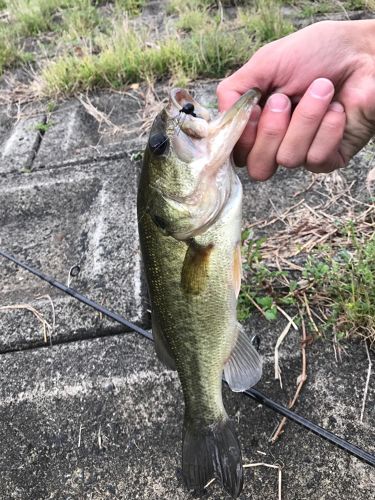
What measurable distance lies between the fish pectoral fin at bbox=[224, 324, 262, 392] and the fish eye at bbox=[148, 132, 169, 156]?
683 mm

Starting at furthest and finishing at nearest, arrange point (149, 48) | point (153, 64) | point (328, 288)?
point (149, 48) < point (153, 64) < point (328, 288)

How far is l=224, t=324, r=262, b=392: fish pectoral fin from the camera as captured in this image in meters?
1.64

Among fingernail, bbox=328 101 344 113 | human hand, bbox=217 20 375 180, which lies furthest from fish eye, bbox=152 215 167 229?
fingernail, bbox=328 101 344 113

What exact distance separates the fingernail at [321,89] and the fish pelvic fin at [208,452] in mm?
1139

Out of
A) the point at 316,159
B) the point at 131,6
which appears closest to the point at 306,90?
the point at 316,159

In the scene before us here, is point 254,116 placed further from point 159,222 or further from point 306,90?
point 159,222

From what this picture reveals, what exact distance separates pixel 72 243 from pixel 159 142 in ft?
6.30

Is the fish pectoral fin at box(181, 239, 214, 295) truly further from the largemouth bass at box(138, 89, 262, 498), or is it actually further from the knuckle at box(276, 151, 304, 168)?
the knuckle at box(276, 151, 304, 168)

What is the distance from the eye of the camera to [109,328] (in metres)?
2.34

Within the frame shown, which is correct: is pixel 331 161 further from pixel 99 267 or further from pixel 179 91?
pixel 99 267

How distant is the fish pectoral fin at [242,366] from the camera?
164cm

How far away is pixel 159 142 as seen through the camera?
143cm

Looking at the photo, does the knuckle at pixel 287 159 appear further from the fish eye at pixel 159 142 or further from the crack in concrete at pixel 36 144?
the crack in concrete at pixel 36 144

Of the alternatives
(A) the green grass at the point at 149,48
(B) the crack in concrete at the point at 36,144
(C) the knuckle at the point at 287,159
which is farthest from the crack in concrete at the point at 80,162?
(C) the knuckle at the point at 287,159
